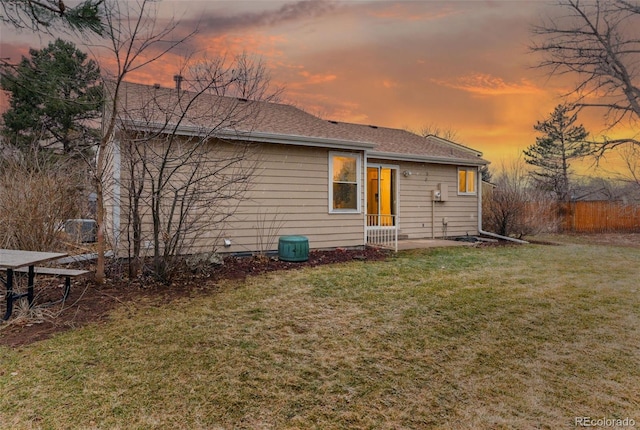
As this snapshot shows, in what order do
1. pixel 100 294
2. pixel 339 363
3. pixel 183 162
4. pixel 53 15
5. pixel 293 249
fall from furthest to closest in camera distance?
1. pixel 293 249
2. pixel 183 162
3. pixel 100 294
4. pixel 53 15
5. pixel 339 363

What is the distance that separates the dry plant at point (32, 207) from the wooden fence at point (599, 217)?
2015 cm

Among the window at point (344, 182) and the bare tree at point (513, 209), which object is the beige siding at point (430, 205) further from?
the window at point (344, 182)

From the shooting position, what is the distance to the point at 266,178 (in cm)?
769

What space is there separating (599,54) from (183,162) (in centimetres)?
1661

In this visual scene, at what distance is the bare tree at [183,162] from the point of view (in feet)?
17.1

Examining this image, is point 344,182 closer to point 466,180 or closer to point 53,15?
point 466,180

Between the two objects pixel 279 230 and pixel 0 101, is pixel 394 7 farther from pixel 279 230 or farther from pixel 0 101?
pixel 0 101

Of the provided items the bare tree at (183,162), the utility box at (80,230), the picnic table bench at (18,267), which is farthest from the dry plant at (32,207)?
the picnic table bench at (18,267)

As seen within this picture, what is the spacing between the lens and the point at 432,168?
11641 mm

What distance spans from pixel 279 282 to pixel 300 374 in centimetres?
299

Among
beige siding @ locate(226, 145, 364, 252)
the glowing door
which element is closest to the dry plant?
beige siding @ locate(226, 145, 364, 252)

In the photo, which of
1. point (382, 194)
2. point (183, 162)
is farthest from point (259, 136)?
point (382, 194)

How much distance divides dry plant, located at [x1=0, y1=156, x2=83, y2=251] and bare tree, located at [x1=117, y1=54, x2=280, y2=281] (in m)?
1.06

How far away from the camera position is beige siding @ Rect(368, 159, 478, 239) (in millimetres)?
11117
